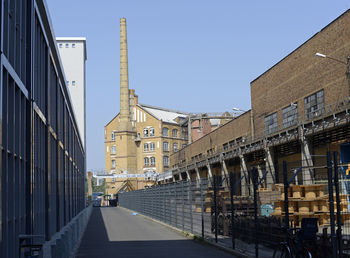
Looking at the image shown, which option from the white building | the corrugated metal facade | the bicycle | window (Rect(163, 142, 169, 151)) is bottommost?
the bicycle

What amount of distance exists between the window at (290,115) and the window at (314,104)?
1799 millimetres

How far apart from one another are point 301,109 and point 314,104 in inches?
89.7

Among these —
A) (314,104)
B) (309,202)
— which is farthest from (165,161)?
(309,202)

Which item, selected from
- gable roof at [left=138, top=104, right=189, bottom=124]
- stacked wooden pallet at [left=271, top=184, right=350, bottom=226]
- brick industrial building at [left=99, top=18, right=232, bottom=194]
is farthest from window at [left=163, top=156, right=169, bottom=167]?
stacked wooden pallet at [left=271, top=184, right=350, bottom=226]

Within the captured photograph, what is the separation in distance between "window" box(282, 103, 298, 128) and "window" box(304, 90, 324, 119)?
180 cm

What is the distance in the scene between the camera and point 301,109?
136 feet

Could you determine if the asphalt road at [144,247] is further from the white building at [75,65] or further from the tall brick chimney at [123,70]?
the tall brick chimney at [123,70]

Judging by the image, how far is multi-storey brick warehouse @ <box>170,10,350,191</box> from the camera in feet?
Result: 114

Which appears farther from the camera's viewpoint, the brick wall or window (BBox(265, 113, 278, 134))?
window (BBox(265, 113, 278, 134))

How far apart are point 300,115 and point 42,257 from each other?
3526 centimetres

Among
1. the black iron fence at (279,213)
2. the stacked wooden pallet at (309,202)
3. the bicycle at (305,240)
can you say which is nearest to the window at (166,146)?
the black iron fence at (279,213)

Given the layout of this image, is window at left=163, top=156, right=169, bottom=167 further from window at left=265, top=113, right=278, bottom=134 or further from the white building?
window at left=265, top=113, right=278, bottom=134

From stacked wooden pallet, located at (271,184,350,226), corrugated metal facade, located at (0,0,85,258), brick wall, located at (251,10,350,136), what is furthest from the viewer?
brick wall, located at (251,10,350,136)

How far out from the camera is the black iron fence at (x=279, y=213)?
Answer: 10391 mm
